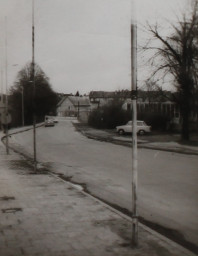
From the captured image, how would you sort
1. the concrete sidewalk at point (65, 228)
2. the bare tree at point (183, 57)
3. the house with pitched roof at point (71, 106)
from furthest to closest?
the house with pitched roof at point (71, 106) → the bare tree at point (183, 57) → the concrete sidewalk at point (65, 228)

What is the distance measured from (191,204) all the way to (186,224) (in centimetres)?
177

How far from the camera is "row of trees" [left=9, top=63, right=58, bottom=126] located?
8225 cm

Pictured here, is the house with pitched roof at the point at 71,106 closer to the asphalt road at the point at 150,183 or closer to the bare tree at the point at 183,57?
the bare tree at the point at 183,57

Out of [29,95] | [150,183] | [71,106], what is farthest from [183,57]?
[71,106]

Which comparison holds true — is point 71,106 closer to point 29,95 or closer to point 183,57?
point 29,95

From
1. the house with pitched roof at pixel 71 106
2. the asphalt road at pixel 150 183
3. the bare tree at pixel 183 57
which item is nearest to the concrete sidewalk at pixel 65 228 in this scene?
the asphalt road at pixel 150 183

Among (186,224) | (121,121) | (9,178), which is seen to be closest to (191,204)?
(186,224)

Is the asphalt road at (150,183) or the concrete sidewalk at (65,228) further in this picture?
the asphalt road at (150,183)

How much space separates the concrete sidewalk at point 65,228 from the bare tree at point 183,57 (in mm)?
20950

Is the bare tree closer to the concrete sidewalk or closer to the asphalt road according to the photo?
the asphalt road

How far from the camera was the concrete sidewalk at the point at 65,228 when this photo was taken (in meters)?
5.76

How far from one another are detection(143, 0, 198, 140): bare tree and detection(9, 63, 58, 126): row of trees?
5070 cm

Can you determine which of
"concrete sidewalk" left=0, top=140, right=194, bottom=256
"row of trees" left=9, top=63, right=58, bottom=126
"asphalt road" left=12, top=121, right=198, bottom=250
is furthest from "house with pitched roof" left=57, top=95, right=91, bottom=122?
"concrete sidewalk" left=0, top=140, right=194, bottom=256

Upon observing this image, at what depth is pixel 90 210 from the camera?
27.8ft
